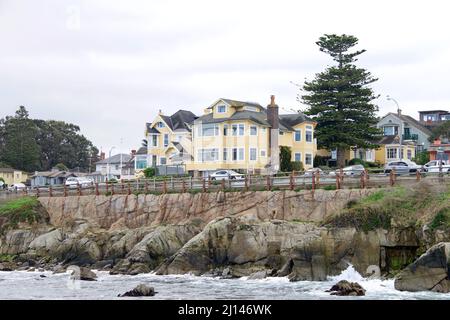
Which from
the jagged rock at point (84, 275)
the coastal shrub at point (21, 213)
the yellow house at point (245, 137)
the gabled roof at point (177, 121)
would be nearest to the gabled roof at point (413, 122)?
the yellow house at point (245, 137)

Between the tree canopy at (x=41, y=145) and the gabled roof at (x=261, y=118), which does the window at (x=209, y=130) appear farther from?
the tree canopy at (x=41, y=145)

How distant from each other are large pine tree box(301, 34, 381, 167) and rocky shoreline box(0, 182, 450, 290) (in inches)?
1010

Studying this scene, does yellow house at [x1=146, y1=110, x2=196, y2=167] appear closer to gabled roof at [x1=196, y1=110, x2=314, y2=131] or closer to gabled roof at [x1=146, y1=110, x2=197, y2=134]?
gabled roof at [x1=146, y1=110, x2=197, y2=134]

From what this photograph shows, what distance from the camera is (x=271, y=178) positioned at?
2085 inches

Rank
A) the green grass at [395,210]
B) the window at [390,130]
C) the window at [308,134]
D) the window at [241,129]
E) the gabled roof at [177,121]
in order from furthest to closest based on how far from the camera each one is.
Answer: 1. the window at [390,130]
2. the gabled roof at [177,121]
3. the window at [308,134]
4. the window at [241,129]
5. the green grass at [395,210]

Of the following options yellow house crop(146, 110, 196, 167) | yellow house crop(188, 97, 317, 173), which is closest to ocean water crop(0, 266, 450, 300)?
yellow house crop(188, 97, 317, 173)

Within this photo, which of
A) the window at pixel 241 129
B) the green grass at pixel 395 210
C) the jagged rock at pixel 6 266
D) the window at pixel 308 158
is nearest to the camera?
the green grass at pixel 395 210

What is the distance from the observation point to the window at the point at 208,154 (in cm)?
7744

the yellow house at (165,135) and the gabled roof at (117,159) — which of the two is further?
the gabled roof at (117,159)

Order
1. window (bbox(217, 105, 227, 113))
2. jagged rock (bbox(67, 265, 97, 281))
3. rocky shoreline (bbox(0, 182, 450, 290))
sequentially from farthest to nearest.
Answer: window (bbox(217, 105, 227, 113)) < jagged rock (bbox(67, 265, 97, 281)) < rocky shoreline (bbox(0, 182, 450, 290))

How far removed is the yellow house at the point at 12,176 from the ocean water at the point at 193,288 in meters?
68.6

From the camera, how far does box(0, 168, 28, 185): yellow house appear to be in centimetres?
11397
